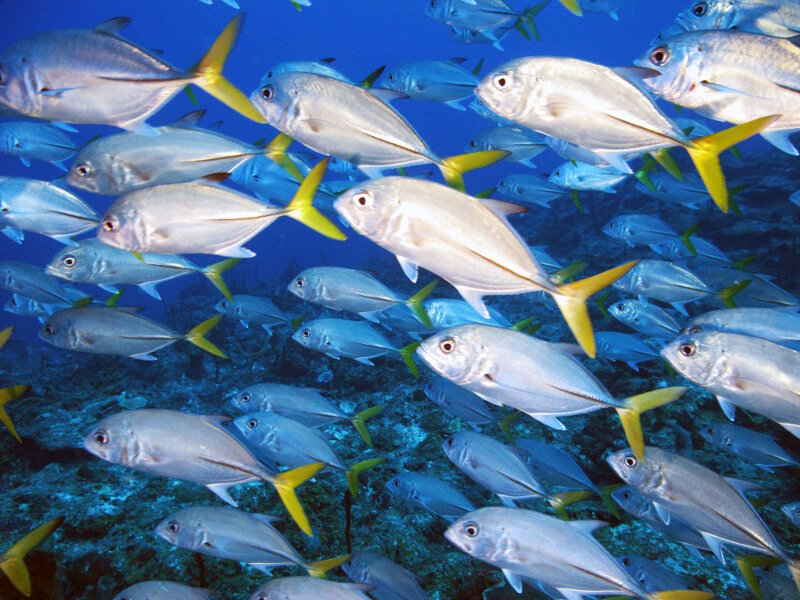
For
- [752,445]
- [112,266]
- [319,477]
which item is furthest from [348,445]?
[752,445]

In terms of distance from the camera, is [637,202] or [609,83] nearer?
[609,83]

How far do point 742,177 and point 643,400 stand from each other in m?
14.9

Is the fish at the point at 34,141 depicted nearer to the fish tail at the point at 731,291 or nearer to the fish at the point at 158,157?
the fish at the point at 158,157

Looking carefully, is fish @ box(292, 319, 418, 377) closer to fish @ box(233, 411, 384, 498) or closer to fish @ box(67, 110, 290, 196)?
fish @ box(233, 411, 384, 498)

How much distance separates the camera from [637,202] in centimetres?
1463

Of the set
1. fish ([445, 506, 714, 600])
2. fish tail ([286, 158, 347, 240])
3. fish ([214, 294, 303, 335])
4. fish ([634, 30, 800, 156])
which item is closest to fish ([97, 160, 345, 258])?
fish tail ([286, 158, 347, 240])

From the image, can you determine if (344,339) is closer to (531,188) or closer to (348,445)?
(348,445)

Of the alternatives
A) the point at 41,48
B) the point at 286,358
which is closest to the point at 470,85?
the point at 41,48

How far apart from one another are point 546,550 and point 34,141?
535 cm

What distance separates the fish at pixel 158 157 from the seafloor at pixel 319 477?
2542 mm

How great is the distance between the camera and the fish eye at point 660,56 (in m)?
2.09

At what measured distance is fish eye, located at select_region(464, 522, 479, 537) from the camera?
7.50ft

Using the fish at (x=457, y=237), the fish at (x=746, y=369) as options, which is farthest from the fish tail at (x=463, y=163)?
the fish at (x=746, y=369)

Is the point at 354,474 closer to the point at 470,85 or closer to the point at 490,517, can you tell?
the point at 490,517
